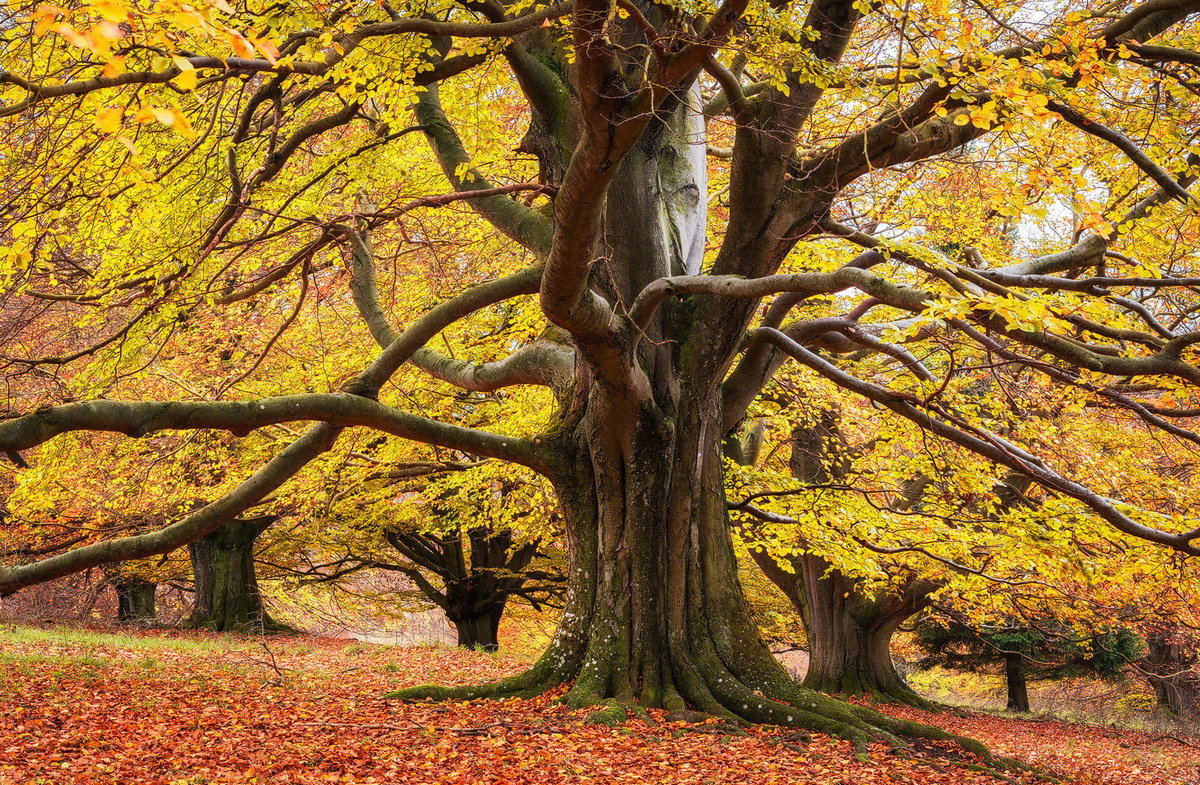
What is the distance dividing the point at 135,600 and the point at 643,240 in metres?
18.4

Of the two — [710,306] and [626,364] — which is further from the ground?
[710,306]

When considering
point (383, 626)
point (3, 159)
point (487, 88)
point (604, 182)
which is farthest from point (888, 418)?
point (383, 626)

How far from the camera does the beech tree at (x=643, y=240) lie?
5.02 m

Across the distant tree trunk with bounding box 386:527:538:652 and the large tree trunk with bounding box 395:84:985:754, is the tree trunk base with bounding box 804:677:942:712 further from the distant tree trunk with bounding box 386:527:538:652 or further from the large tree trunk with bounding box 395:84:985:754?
the large tree trunk with bounding box 395:84:985:754

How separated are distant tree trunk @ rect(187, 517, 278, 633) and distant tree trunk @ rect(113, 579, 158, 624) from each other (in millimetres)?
2913

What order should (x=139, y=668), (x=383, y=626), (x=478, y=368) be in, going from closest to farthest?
(x=478, y=368) < (x=139, y=668) < (x=383, y=626)

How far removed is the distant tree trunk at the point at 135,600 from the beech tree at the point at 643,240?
1304cm

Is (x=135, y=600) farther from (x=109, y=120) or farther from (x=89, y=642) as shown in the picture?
(x=109, y=120)

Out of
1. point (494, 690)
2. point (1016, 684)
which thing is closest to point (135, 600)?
point (494, 690)

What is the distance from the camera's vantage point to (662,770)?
5055 mm

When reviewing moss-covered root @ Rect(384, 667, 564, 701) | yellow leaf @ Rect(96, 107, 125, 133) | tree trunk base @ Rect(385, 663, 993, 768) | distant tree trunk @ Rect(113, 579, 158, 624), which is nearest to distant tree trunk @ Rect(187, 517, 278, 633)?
distant tree trunk @ Rect(113, 579, 158, 624)

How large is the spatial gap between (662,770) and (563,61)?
5.77 meters

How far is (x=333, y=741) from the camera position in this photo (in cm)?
541

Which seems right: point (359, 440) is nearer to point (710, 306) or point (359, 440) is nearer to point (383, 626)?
point (710, 306)
